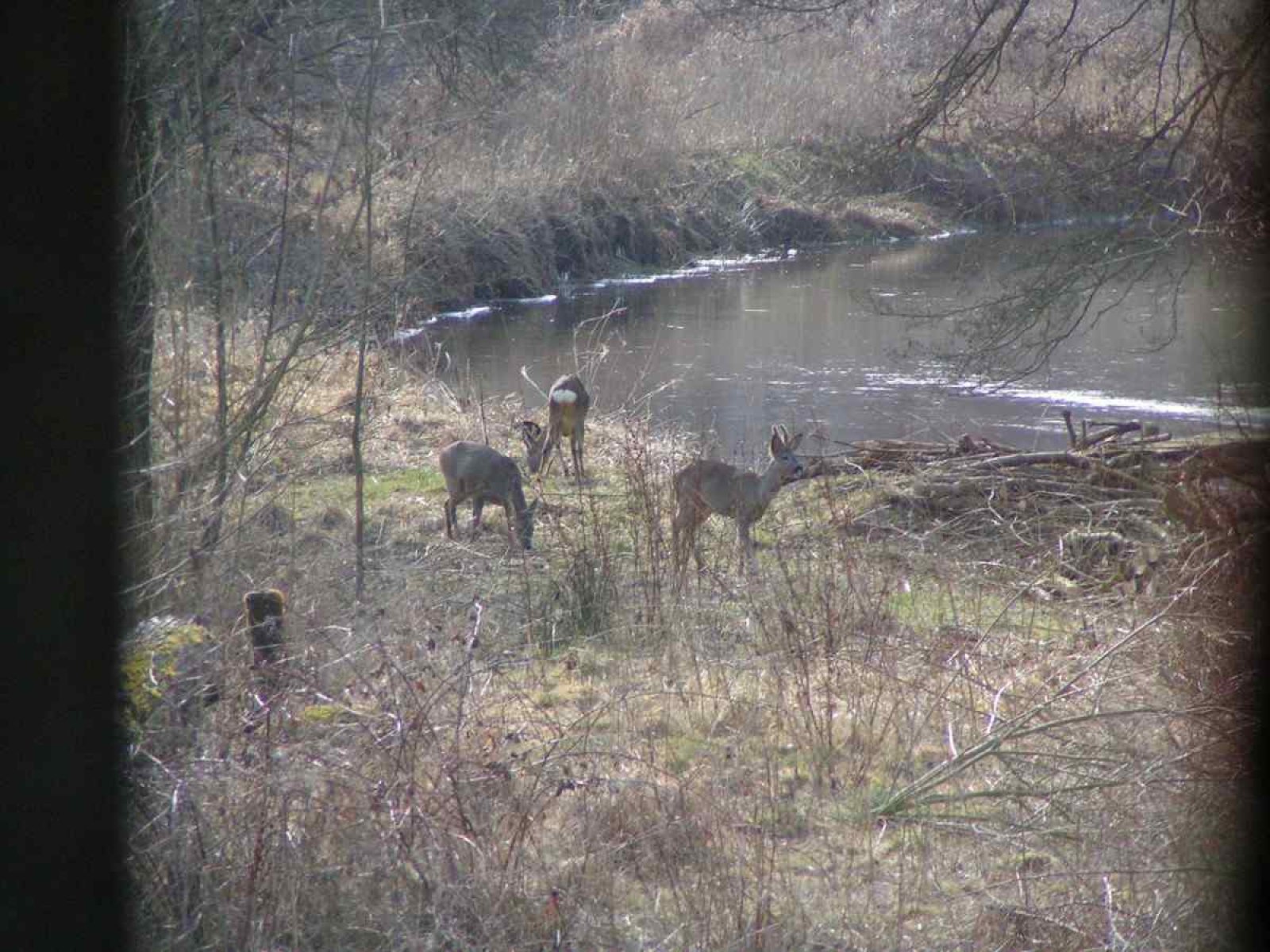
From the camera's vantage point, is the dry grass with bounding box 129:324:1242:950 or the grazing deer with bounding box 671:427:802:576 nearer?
the dry grass with bounding box 129:324:1242:950

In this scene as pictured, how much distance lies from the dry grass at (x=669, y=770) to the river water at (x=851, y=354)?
10.7 feet

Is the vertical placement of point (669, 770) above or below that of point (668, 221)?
below

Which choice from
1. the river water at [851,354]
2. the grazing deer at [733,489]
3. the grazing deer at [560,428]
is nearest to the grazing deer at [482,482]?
the grazing deer at [733,489]

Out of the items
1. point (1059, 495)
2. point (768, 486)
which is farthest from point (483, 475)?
point (1059, 495)

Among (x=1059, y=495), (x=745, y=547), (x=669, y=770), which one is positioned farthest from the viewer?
(x=1059, y=495)

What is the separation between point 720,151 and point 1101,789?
2941 cm

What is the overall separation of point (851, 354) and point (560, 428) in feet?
28.2

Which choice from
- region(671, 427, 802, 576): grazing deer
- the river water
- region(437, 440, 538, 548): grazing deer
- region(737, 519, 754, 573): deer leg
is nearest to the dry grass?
region(737, 519, 754, 573): deer leg

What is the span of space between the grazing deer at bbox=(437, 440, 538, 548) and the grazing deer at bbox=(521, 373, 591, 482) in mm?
1387

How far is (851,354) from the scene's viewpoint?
20.5 meters

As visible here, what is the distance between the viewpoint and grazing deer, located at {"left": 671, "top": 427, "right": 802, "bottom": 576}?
8938mm

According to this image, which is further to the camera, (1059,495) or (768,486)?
(768,486)

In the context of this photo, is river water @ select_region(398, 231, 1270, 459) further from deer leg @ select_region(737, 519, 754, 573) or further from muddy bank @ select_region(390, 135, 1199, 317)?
deer leg @ select_region(737, 519, 754, 573)

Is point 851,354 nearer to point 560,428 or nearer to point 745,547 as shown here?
point 560,428
